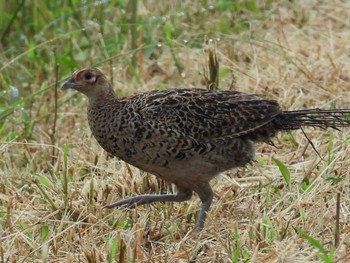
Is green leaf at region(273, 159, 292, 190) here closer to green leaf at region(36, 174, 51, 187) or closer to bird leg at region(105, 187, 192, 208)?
bird leg at region(105, 187, 192, 208)

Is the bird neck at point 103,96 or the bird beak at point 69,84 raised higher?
the bird beak at point 69,84

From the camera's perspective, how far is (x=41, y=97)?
781 cm

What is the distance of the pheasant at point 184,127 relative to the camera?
17.4 ft

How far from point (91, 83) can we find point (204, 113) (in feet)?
2.17

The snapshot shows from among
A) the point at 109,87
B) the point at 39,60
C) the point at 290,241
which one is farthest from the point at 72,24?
the point at 290,241

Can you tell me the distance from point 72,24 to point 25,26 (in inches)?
19.0

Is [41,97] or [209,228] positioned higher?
[209,228]

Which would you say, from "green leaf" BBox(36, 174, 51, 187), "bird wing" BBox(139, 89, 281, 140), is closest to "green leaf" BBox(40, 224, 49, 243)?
"green leaf" BBox(36, 174, 51, 187)

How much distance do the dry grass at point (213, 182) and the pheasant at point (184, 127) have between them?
0.77ft

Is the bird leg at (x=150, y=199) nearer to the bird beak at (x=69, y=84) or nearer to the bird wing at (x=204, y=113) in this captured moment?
the bird wing at (x=204, y=113)

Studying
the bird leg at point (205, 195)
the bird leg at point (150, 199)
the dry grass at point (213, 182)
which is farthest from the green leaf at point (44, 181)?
the bird leg at point (205, 195)

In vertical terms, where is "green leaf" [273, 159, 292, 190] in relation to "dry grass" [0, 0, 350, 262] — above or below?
above

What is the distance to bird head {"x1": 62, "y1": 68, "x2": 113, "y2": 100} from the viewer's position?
5574 mm

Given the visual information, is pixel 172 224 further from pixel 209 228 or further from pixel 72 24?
pixel 72 24
